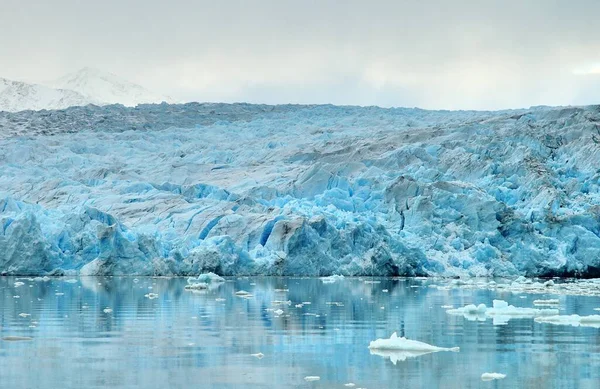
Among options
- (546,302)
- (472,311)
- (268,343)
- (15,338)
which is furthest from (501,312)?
(15,338)

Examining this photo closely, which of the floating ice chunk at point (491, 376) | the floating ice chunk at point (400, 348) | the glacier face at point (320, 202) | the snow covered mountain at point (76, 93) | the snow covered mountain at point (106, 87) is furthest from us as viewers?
the snow covered mountain at point (106, 87)

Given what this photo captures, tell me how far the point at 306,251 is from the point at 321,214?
118cm

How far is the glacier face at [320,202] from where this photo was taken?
20969 mm

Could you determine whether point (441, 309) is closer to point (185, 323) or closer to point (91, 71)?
point (185, 323)

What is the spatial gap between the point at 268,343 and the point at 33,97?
63174 mm

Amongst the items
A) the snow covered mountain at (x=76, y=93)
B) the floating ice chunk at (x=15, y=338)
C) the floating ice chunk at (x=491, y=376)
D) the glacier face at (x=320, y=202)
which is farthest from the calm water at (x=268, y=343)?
the snow covered mountain at (x=76, y=93)

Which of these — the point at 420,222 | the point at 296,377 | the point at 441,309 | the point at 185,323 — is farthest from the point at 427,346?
the point at 420,222

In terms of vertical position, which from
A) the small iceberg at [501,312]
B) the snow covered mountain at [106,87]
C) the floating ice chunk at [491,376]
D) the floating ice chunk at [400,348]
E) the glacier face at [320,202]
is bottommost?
the floating ice chunk at [491,376]

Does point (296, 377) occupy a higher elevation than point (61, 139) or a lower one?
lower

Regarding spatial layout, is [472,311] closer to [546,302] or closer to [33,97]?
[546,302]

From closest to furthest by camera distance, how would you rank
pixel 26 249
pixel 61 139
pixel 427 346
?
pixel 427 346
pixel 26 249
pixel 61 139

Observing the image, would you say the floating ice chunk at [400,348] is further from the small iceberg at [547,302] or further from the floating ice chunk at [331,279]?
the floating ice chunk at [331,279]

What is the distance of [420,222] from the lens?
22844 mm

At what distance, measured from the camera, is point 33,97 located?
6825 cm
